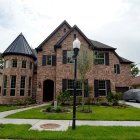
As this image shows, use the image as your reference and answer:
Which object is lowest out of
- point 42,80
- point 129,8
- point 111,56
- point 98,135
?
point 98,135

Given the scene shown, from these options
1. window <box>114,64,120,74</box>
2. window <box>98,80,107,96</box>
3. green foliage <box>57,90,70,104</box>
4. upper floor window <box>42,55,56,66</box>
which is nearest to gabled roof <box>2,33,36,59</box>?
upper floor window <box>42,55,56,66</box>

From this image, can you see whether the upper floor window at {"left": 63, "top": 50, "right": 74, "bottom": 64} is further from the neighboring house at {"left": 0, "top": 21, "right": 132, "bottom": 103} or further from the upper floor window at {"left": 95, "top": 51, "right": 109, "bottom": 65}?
the upper floor window at {"left": 95, "top": 51, "right": 109, "bottom": 65}

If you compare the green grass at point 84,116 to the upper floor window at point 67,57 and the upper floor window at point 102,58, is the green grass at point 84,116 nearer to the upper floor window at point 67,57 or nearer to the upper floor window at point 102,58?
the upper floor window at point 67,57

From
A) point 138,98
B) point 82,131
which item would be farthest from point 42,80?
point 82,131

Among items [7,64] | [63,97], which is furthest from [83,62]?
[7,64]

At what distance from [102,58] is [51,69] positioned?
6379mm

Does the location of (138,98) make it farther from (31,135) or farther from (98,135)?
(31,135)

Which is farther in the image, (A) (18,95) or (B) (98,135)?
(A) (18,95)

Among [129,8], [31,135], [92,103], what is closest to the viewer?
[31,135]

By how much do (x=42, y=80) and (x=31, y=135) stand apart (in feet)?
48.3

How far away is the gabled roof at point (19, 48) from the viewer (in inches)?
843

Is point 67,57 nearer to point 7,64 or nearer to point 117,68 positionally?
point 7,64

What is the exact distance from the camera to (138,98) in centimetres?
2159

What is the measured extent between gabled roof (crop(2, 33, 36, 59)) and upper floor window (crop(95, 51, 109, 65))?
8174 millimetres
